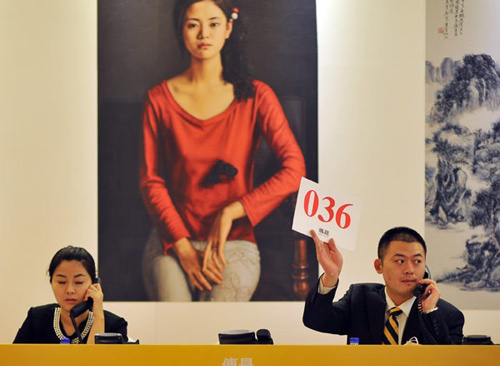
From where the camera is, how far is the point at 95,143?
4.96 metres

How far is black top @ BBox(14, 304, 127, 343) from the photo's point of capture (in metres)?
3.58

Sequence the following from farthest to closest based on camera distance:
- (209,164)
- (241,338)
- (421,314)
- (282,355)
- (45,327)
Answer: (209,164) → (45,327) → (421,314) → (241,338) → (282,355)

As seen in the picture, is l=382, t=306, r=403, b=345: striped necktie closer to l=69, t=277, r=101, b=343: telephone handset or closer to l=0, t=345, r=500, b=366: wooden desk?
l=0, t=345, r=500, b=366: wooden desk

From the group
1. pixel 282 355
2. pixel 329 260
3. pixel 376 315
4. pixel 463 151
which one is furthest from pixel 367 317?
pixel 463 151

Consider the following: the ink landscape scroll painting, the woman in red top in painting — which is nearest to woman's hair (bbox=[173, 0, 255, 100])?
the woman in red top in painting

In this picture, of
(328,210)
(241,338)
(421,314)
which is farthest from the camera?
(421,314)

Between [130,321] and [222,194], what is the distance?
3.20ft

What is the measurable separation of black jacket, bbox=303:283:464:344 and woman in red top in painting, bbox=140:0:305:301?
4.22 ft

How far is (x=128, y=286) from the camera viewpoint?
4914mm

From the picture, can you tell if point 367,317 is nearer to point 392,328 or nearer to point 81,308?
point 392,328

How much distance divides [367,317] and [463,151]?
1666 mm

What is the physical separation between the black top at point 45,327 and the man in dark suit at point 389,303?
0.86 meters

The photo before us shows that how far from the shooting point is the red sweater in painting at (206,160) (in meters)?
4.85

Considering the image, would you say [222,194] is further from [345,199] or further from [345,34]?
[345,199]
